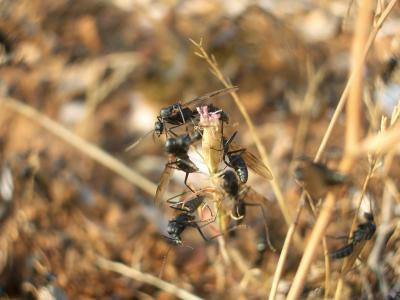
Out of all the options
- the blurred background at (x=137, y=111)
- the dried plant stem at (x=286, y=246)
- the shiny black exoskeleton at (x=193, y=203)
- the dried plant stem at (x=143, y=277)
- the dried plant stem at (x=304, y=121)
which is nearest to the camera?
the dried plant stem at (x=286, y=246)

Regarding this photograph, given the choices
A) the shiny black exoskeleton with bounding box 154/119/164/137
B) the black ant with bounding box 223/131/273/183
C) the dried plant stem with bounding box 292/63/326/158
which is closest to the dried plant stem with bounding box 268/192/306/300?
the black ant with bounding box 223/131/273/183

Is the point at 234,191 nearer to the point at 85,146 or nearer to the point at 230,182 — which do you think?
the point at 230,182

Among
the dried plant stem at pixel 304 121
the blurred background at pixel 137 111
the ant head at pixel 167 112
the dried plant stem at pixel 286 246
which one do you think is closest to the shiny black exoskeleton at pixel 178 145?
the ant head at pixel 167 112

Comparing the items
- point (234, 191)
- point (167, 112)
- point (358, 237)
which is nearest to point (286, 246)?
point (234, 191)

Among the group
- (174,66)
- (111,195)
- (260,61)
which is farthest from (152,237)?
(260,61)

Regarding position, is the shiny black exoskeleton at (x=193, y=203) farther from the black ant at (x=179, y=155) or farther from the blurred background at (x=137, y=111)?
the blurred background at (x=137, y=111)

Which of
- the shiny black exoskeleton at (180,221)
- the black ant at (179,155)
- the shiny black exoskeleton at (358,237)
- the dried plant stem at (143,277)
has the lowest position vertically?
the dried plant stem at (143,277)
